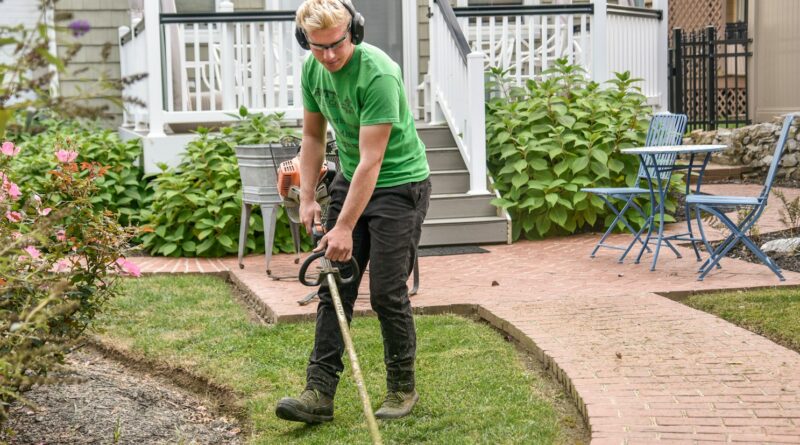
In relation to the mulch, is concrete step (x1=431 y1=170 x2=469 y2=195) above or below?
above

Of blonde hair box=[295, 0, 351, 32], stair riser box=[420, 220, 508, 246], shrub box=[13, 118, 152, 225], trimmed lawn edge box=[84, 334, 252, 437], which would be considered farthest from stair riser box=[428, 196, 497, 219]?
blonde hair box=[295, 0, 351, 32]

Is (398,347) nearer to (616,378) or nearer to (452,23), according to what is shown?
(616,378)

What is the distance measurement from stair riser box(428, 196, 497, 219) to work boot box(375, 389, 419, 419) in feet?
16.9

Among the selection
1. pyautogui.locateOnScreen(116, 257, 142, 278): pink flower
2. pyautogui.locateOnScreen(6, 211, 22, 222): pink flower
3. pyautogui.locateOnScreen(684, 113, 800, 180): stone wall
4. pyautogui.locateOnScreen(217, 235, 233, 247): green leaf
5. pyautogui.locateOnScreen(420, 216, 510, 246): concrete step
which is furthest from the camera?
pyautogui.locateOnScreen(684, 113, 800, 180): stone wall

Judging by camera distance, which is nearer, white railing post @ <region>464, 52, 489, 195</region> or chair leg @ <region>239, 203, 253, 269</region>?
chair leg @ <region>239, 203, 253, 269</region>

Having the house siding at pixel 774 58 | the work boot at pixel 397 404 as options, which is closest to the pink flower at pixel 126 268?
the work boot at pixel 397 404

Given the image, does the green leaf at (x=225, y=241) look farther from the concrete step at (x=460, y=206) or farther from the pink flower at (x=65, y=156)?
the pink flower at (x=65, y=156)

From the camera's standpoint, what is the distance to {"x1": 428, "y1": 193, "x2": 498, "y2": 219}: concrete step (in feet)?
31.8

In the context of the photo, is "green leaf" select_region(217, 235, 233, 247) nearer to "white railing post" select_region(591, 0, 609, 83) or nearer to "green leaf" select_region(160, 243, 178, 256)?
"green leaf" select_region(160, 243, 178, 256)

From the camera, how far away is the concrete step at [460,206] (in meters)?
9.70

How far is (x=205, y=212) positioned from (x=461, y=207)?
2.26m

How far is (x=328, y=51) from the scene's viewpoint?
4.03 metres

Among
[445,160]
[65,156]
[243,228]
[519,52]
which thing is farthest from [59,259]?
[519,52]

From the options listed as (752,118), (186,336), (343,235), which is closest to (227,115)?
(186,336)
